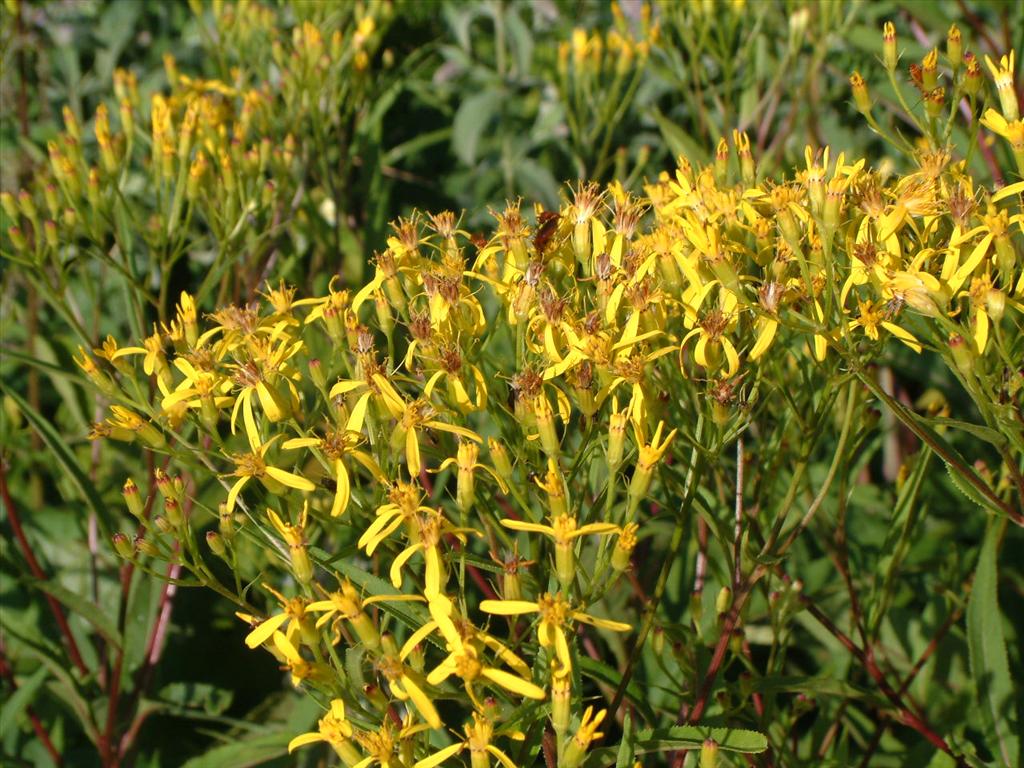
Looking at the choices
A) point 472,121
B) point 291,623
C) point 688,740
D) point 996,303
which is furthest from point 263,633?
point 472,121

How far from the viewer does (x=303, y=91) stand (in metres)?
3.37

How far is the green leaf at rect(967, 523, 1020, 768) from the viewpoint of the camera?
219 cm

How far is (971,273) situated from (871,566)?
54.8 inches

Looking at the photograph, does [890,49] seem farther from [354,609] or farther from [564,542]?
[354,609]

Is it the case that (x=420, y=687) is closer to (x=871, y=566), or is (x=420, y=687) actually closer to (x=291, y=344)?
(x=291, y=344)

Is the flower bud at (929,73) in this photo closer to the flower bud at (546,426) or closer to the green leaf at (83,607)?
the flower bud at (546,426)

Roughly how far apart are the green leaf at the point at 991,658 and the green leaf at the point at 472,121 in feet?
8.25

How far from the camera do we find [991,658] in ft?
7.25

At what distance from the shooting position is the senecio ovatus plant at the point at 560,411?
4.90 feet

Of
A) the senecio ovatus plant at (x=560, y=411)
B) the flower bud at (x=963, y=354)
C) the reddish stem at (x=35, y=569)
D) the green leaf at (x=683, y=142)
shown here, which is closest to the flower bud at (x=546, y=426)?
the senecio ovatus plant at (x=560, y=411)

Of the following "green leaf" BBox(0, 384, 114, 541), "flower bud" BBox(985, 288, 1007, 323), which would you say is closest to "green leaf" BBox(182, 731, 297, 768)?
"green leaf" BBox(0, 384, 114, 541)

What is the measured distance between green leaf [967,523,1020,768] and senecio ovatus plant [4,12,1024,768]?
203 mm

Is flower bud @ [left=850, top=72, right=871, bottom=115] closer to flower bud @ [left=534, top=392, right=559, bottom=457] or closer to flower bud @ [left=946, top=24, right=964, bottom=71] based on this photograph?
flower bud @ [left=946, top=24, right=964, bottom=71]

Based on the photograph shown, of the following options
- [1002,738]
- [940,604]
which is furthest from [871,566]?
[1002,738]
